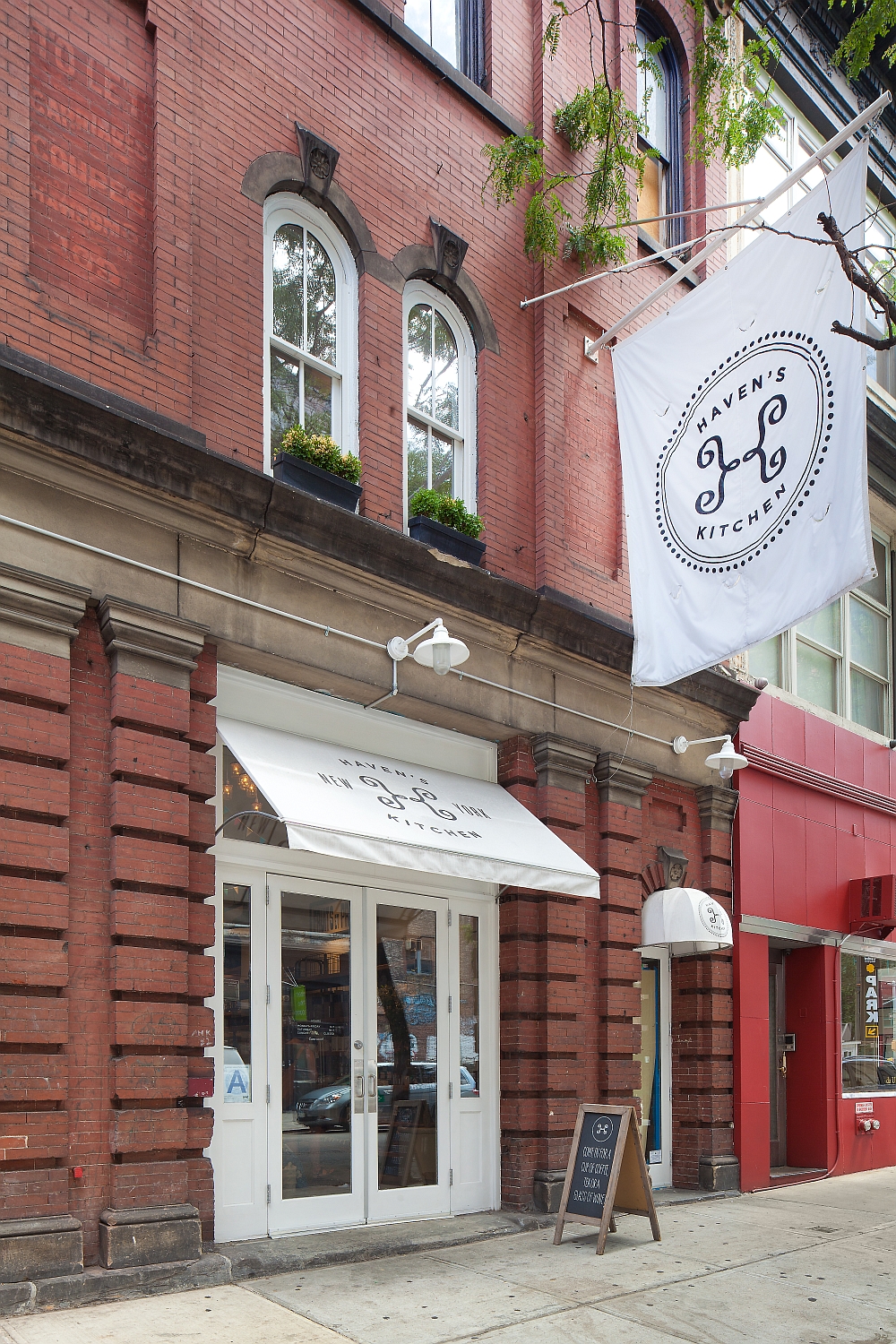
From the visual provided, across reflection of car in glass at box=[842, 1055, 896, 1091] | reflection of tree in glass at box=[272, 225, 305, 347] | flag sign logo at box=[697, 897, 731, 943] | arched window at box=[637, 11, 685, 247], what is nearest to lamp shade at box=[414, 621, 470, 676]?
reflection of tree in glass at box=[272, 225, 305, 347]

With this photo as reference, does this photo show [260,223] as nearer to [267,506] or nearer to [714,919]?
[267,506]

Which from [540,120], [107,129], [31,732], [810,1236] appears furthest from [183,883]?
[540,120]

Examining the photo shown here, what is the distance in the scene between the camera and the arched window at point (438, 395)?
10.9 m

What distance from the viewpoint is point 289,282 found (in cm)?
997

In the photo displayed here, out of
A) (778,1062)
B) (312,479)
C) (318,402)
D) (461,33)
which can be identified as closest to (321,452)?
(312,479)

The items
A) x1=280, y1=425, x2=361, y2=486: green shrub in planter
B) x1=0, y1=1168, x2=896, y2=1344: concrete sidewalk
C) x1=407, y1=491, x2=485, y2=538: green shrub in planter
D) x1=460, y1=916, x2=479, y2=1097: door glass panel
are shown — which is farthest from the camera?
x1=460, y1=916, x2=479, y2=1097: door glass panel

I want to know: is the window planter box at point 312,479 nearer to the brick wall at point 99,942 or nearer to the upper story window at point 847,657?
the brick wall at point 99,942

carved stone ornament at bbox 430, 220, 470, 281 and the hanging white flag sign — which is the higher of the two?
carved stone ornament at bbox 430, 220, 470, 281

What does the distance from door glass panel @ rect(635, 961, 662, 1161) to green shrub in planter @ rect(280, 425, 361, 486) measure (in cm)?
629

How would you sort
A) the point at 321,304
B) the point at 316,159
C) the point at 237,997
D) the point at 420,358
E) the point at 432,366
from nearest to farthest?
the point at 237,997 < the point at 316,159 < the point at 321,304 < the point at 420,358 < the point at 432,366

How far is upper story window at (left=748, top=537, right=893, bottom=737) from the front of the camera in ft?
51.1

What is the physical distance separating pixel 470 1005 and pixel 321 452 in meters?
4.98

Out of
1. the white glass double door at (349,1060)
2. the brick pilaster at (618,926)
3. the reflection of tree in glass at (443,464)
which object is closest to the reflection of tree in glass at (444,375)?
the reflection of tree in glass at (443,464)

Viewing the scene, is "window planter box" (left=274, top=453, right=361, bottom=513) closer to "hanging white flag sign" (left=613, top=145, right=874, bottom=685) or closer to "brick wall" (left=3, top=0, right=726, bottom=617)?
"brick wall" (left=3, top=0, right=726, bottom=617)
